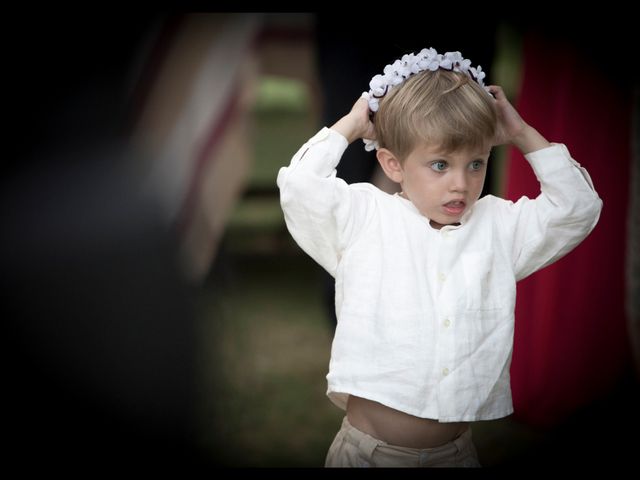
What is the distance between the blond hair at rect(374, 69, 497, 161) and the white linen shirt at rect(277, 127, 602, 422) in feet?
0.26

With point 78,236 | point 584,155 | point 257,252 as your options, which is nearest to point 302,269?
point 257,252

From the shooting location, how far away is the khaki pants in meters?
1.13

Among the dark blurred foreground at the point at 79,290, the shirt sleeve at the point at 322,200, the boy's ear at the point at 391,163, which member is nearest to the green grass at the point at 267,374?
the dark blurred foreground at the point at 79,290

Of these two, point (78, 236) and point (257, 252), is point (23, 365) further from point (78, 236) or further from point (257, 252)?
point (257, 252)

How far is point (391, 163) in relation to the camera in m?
1.14

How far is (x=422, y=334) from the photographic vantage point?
1.08 m

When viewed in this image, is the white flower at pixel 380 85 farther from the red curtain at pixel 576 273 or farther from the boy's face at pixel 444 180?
the red curtain at pixel 576 273

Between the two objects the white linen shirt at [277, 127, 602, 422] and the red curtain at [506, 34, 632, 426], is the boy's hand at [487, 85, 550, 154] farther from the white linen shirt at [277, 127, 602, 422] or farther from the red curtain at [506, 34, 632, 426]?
the red curtain at [506, 34, 632, 426]

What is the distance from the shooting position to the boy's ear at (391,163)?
1130 millimetres

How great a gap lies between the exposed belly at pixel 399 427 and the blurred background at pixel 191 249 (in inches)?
7.4

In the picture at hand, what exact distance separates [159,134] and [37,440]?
63 centimetres

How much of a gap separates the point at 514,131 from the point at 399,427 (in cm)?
44

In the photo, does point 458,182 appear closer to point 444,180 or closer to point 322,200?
point 444,180

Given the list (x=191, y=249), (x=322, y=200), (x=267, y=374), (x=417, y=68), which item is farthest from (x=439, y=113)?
(x=267, y=374)
